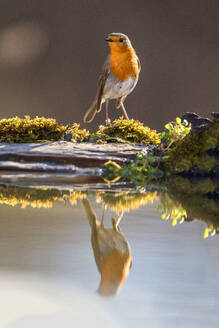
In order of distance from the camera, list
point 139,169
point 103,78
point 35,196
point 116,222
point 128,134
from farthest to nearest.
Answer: point 103,78 < point 128,134 < point 139,169 < point 35,196 < point 116,222

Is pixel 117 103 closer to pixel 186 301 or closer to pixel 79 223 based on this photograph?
pixel 79 223

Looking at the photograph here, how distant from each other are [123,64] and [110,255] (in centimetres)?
313

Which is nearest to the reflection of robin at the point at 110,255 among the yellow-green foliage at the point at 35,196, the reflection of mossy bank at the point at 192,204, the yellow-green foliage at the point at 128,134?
the reflection of mossy bank at the point at 192,204

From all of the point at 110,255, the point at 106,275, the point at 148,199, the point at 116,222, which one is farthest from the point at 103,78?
the point at 106,275

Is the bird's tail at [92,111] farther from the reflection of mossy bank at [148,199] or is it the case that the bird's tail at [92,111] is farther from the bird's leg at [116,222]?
the bird's leg at [116,222]

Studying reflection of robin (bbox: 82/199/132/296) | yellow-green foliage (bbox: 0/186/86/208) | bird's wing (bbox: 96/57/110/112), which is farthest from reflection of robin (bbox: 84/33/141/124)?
reflection of robin (bbox: 82/199/132/296)

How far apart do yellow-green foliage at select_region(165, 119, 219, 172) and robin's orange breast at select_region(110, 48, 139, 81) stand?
0.81 metres

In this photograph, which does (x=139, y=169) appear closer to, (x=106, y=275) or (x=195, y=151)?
(x=195, y=151)

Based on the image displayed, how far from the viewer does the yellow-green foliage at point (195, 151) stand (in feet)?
11.4

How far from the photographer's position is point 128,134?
4.06m

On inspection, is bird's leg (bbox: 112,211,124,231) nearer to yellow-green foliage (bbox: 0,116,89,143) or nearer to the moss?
the moss

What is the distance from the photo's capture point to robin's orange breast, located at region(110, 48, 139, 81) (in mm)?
4094

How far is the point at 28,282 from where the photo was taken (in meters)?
0.88

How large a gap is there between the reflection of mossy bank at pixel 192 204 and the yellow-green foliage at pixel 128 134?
4.12 ft
